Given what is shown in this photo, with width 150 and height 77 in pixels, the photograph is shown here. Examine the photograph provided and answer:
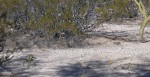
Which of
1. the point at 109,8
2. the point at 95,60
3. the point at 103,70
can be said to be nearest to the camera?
the point at 103,70

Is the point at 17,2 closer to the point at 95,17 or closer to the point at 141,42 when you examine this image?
the point at 95,17

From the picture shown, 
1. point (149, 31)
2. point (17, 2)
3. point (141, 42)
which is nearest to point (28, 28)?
point (17, 2)

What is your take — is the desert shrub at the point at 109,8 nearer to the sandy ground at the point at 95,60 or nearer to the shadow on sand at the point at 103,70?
the sandy ground at the point at 95,60

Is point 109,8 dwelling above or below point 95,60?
above

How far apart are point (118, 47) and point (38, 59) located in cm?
193

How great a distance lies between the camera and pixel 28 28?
10.7 m

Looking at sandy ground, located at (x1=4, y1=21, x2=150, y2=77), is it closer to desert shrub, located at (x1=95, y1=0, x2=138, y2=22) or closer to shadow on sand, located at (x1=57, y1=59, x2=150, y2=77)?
shadow on sand, located at (x1=57, y1=59, x2=150, y2=77)

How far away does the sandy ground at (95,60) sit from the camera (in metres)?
7.68

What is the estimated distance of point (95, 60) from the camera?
8570 millimetres

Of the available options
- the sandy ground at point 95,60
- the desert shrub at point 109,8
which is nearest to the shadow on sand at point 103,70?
the sandy ground at point 95,60

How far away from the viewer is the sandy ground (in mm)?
7684

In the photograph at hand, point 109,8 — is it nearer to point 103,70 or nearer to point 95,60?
point 95,60

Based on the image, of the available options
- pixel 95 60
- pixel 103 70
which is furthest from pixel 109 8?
pixel 103 70

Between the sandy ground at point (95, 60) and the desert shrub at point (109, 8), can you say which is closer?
the sandy ground at point (95, 60)
